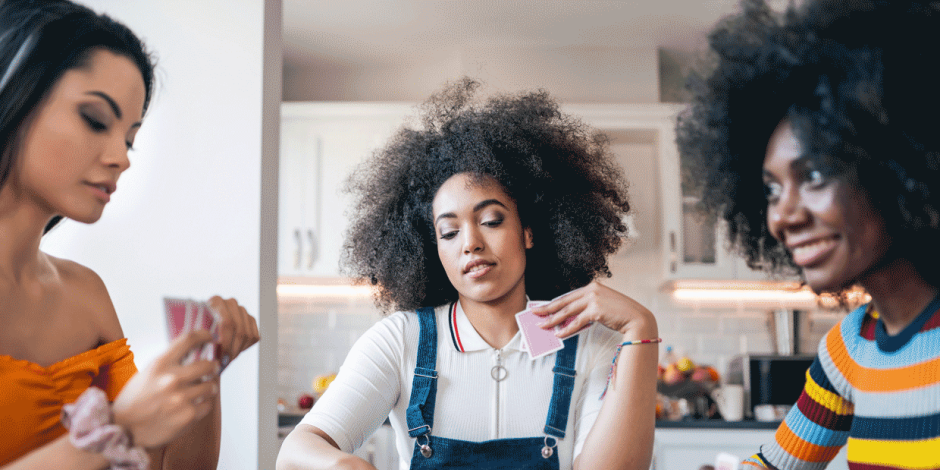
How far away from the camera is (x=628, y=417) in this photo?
1.31m

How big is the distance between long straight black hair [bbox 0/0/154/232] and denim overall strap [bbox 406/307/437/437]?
838 mm

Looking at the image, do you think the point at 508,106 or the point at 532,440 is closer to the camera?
the point at 532,440

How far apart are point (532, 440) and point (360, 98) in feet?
11.8

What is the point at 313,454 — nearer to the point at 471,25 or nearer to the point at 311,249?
the point at 311,249

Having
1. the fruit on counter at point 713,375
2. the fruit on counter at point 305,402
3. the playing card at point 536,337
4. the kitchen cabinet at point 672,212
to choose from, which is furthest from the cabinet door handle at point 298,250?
the playing card at point 536,337

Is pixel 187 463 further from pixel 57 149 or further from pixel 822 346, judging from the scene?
pixel 822 346

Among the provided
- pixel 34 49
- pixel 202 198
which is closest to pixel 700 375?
pixel 202 198

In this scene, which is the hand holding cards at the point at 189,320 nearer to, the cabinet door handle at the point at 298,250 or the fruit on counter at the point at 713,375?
the cabinet door handle at the point at 298,250

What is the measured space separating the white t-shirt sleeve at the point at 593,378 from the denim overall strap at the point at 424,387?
308 mm

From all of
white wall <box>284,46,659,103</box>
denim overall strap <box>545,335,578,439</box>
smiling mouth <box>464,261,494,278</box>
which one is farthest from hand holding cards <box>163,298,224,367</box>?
white wall <box>284,46,659,103</box>

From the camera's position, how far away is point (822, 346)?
986 millimetres

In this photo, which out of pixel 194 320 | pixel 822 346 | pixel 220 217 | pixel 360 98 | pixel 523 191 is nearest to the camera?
pixel 194 320

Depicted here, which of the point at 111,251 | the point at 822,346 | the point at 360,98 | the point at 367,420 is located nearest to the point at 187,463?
the point at 367,420

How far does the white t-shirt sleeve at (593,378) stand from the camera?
4.64 ft
